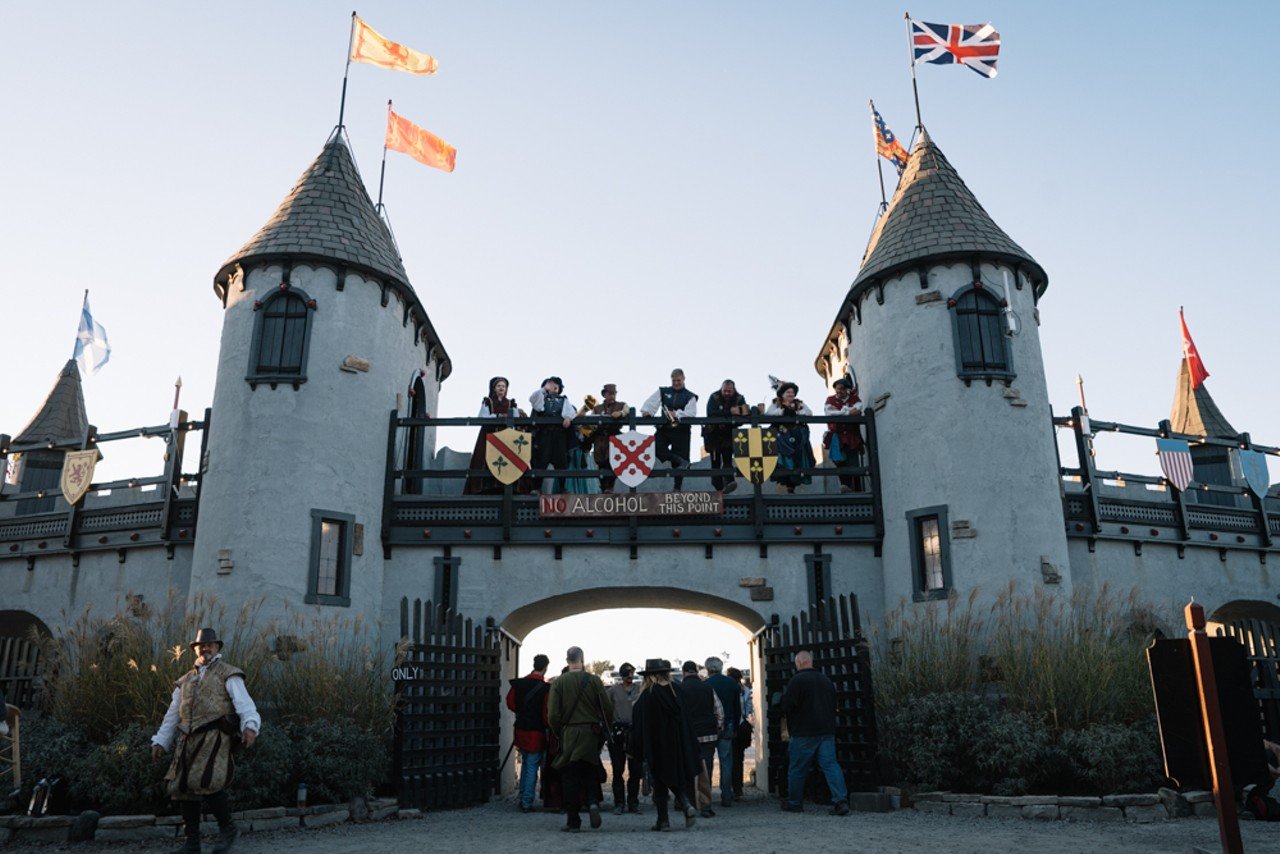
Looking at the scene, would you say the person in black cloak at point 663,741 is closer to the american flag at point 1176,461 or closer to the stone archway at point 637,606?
the stone archway at point 637,606

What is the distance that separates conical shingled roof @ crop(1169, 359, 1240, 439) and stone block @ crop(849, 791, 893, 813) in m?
21.0

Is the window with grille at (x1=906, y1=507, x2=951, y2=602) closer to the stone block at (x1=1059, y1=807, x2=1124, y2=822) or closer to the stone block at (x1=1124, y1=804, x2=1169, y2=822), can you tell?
the stone block at (x1=1059, y1=807, x2=1124, y2=822)

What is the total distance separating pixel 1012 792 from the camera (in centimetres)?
985

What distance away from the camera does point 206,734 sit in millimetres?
7543

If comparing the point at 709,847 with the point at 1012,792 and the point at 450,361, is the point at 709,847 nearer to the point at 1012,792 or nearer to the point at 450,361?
the point at 1012,792

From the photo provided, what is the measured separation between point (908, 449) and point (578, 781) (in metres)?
6.92

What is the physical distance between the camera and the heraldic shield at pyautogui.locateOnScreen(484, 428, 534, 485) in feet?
46.2

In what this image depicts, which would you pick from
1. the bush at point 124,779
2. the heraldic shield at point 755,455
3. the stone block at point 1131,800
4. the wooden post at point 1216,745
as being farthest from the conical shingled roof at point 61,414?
the wooden post at point 1216,745

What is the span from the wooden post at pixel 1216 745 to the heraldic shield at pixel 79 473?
46.6ft

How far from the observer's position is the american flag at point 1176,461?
14719 mm

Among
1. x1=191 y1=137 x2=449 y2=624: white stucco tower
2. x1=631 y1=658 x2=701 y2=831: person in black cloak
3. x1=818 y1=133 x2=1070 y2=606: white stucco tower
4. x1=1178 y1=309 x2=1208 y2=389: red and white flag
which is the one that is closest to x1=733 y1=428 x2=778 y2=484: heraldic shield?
x1=818 y1=133 x2=1070 y2=606: white stucco tower

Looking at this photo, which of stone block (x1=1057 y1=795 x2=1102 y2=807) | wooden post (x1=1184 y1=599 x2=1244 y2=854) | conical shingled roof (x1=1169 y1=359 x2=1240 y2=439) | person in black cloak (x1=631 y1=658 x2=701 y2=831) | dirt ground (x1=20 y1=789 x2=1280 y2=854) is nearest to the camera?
wooden post (x1=1184 y1=599 x2=1244 y2=854)

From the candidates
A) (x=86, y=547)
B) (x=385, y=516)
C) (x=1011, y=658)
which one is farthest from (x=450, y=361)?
(x=1011, y=658)

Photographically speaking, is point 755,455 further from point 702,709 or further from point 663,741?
point 663,741
